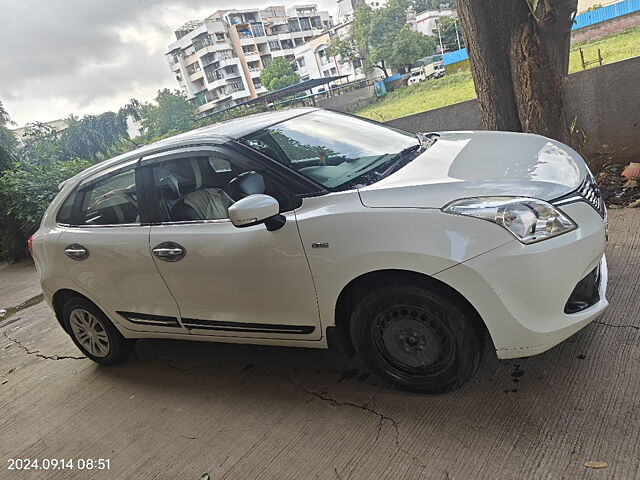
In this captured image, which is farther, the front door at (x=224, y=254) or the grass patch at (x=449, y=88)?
the grass patch at (x=449, y=88)

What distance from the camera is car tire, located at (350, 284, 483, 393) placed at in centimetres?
224

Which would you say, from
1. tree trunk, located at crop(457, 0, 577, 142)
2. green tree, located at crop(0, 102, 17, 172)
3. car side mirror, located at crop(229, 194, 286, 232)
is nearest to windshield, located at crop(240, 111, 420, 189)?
car side mirror, located at crop(229, 194, 286, 232)

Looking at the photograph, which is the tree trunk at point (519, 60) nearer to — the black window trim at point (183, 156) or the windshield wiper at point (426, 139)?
the windshield wiper at point (426, 139)

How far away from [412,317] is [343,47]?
8600 millimetres

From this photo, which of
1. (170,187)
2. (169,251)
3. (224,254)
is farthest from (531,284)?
(170,187)

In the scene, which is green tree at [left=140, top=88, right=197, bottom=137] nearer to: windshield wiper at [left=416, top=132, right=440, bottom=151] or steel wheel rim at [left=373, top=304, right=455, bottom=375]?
windshield wiper at [left=416, top=132, right=440, bottom=151]

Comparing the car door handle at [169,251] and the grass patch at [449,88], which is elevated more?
the grass patch at [449,88]

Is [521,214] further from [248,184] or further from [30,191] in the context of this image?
[30,191]

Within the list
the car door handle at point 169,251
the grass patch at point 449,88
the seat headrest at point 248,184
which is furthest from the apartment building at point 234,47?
the seat headrest at point 248,184

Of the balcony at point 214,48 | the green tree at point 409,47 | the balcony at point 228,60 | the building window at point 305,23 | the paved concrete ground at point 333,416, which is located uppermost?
the building window at point 305,23

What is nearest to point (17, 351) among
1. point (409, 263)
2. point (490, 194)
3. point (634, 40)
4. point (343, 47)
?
point (409, 263)

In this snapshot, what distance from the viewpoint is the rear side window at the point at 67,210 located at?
137 inches

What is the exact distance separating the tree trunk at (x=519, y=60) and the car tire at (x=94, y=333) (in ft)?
12.6

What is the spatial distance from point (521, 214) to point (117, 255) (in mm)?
2400
